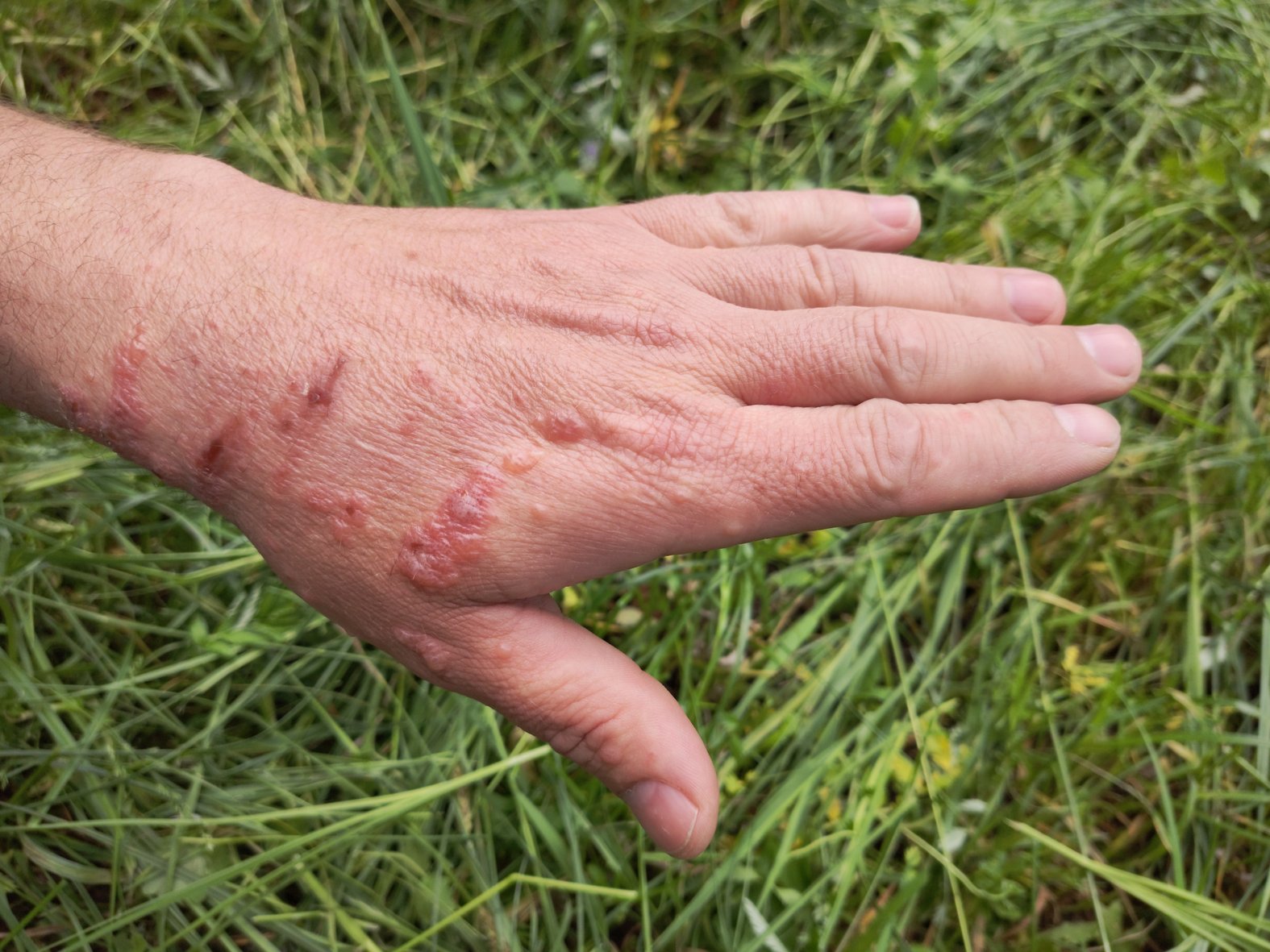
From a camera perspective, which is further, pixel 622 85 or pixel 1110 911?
pixel 622 85

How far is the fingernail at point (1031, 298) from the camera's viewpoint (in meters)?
1.92

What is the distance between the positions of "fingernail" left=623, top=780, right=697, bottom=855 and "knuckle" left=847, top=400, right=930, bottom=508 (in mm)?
672

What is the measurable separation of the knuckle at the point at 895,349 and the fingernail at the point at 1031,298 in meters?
0.38

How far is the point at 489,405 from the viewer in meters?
1.58

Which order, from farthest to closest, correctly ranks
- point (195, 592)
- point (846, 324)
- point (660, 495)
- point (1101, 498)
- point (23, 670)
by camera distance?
point (1101, 498) < point (195, 592) < point (23, 670) < point (846, 324) < point (660, 495)

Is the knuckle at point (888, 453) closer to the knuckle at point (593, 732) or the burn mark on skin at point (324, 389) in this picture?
the knuckle at point (593, 732)

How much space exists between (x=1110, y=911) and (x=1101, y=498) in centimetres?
106

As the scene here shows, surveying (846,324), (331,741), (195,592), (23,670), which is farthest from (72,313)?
(846,324)

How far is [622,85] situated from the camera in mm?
2598

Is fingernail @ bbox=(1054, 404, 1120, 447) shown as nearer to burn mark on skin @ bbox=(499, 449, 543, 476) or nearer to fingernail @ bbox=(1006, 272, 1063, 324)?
fingernail @ bbox=(1006, 272, 1063, 324)

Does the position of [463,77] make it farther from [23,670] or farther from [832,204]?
[23,670]

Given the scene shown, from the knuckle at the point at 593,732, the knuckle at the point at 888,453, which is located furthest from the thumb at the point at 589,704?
the knuckle at the point at 888,453

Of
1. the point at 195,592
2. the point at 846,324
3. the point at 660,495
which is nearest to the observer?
the point at 660,495

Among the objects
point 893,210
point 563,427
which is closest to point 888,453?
point 563,427
